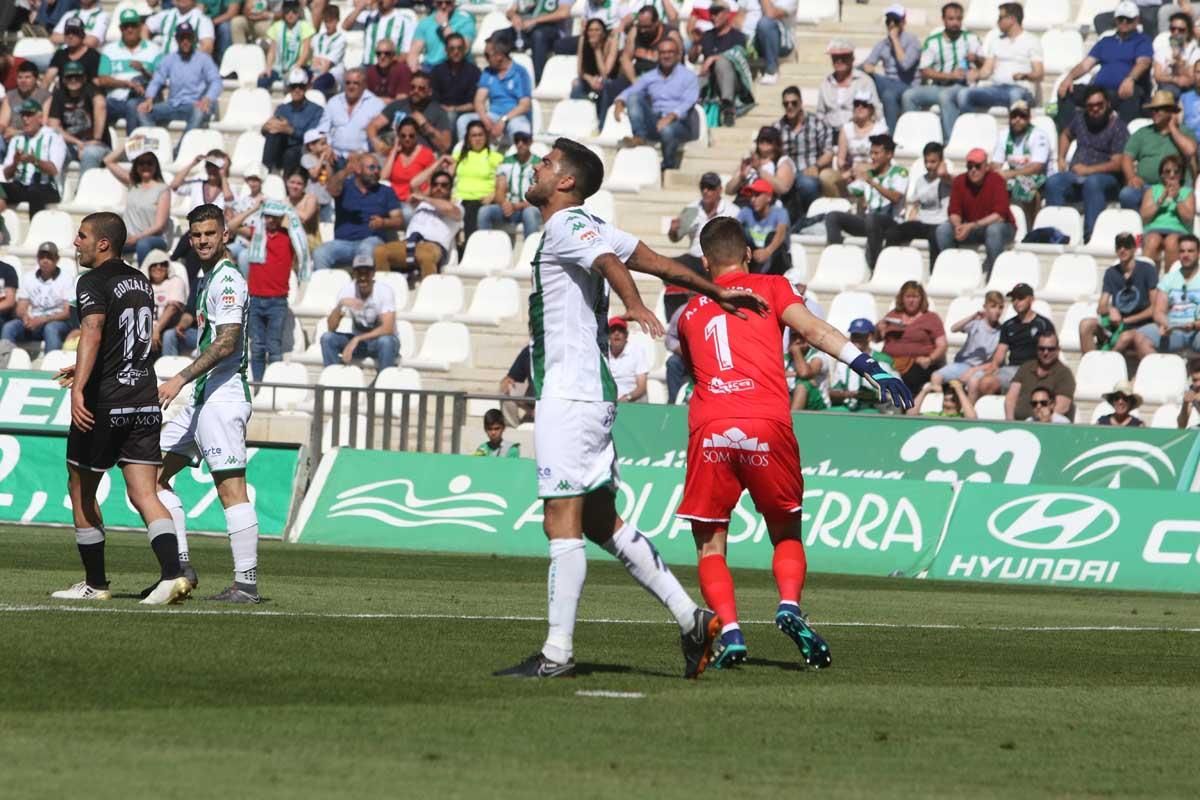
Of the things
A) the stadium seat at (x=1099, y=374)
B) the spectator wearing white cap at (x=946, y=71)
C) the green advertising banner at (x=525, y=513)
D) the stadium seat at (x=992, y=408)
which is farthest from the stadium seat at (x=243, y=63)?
the stadium seat at (x=1099, y=374)

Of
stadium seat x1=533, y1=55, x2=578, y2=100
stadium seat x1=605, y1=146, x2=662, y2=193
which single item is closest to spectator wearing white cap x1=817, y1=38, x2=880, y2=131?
stadium seat x1=605, y1=146, x2=662, y2=193

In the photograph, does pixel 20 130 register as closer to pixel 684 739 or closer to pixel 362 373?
pixel 362 373

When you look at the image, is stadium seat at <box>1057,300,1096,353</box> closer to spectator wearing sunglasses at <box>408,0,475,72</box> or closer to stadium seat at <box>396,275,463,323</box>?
stadium seat at <box>396,275,463,323</box>

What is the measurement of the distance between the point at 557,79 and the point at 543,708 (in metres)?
22.0

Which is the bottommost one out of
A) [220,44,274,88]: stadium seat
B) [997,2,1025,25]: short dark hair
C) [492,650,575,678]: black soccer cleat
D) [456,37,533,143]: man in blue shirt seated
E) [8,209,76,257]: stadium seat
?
[492,650,575,678]: black soccer cleat

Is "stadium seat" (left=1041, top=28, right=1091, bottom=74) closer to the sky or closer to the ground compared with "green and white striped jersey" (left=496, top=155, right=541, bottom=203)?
closer to the sky

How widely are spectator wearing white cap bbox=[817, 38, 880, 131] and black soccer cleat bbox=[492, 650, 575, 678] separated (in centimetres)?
1803

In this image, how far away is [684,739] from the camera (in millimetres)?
7688

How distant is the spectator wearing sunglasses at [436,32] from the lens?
29.8m

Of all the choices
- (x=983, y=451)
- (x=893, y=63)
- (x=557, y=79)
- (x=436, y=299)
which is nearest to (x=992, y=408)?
(x=983, y=451)

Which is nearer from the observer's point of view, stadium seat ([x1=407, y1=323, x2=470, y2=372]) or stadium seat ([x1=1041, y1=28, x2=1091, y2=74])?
stadium seat ([x1=407, y1=323, x2=470, y2=372])

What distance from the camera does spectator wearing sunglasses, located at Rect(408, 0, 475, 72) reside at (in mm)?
29750

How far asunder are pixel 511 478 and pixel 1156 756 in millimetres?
14002

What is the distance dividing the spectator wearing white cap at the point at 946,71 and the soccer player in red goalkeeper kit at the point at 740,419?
16.6 meters
